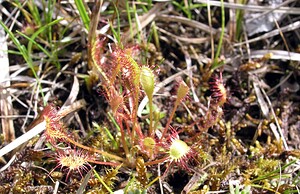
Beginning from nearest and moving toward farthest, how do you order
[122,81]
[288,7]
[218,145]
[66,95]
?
[122,81] → [218,145] → [66,95] → [288,7]

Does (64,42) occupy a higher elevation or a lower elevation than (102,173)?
higher

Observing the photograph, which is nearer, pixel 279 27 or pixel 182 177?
pixel 182 177

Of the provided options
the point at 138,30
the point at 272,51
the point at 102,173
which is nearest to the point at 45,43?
the point at 138,30

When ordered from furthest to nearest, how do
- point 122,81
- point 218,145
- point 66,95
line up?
point 66,95, point 218,145, point 122,81

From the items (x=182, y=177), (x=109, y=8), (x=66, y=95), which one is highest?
(x=109, y=8)

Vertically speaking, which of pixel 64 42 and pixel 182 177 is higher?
pixel 64 42

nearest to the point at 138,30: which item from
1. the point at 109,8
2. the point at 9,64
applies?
the point at 109,8

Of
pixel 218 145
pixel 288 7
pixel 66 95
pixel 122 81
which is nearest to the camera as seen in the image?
pixel 122 81

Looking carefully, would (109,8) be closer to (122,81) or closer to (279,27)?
(122,81)

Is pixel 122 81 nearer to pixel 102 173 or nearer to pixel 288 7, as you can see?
pixel 102 173
